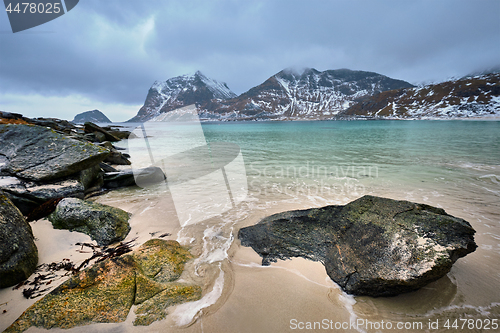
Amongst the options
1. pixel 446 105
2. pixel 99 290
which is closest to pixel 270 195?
pixel 99 290

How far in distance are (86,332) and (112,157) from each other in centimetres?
1321

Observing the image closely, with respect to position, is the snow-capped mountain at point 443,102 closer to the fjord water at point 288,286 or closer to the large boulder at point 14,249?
the fjord water at point 288,286

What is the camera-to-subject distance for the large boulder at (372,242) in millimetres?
3193

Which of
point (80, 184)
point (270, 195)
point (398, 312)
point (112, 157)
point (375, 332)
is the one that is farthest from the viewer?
point (112, 157)

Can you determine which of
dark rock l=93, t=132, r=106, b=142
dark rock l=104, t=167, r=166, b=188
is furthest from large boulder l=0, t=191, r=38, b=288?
dark rock l=93, t=132, r=106, b=142

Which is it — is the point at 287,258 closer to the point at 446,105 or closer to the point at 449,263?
the point at 449,263

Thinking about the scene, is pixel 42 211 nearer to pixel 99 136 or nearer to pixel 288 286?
pixel 288 286

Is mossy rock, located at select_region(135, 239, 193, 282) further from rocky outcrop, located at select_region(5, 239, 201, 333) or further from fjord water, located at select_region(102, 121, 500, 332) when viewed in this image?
fjord water, located at select_region(102, 121, 500, 332)

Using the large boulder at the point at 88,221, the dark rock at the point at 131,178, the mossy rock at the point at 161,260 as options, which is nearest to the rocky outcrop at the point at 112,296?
the mossy rock at the point at 161,260

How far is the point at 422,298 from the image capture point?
10.4 feet

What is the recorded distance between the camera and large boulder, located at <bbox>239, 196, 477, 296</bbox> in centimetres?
319

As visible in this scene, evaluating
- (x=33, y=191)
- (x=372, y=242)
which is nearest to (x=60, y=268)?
(x=33, y=191)

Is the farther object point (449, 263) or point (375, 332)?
point (449, 263)

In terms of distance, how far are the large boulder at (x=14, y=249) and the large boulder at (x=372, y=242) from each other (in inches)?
151
